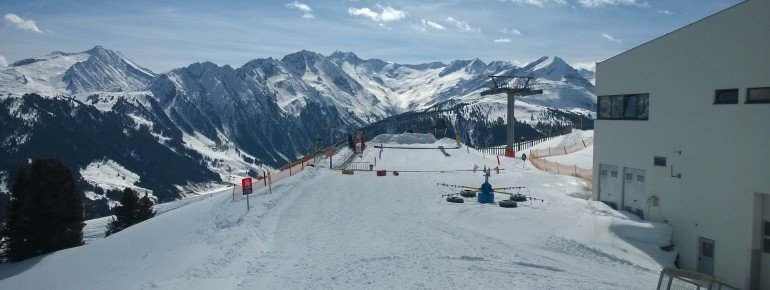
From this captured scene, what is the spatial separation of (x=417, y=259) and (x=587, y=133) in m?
50.2

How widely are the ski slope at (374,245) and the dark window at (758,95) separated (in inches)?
228

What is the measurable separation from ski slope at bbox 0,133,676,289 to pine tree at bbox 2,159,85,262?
6.01 meters

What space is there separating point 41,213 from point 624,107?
129 ft

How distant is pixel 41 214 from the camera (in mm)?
38719

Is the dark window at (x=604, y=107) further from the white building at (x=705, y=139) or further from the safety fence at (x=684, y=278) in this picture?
the safety fence at (x=684, y=278)

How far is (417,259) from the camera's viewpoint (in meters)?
15.8

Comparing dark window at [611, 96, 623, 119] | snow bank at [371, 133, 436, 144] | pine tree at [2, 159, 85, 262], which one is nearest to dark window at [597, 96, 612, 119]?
dark window at [611, 96, 623, 119]

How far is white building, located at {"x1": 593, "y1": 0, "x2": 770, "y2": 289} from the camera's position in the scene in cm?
1761

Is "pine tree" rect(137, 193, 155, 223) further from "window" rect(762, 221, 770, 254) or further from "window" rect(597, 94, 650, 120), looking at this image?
"window" rect(762, 221, 770, 254)

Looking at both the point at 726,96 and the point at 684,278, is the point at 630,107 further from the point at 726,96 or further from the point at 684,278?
the point at 684,278

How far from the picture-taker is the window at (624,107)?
22991mm

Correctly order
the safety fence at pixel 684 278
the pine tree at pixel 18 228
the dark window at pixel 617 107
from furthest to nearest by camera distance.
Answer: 1. the pine tree at pixel 18 228
2. the dark window at pixel 617 107
3. the safety fence at pixel 684 278

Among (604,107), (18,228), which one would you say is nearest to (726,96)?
(604,107)

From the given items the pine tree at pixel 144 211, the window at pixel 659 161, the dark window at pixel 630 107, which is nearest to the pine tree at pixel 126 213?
the pine tree at pixel 144 211
